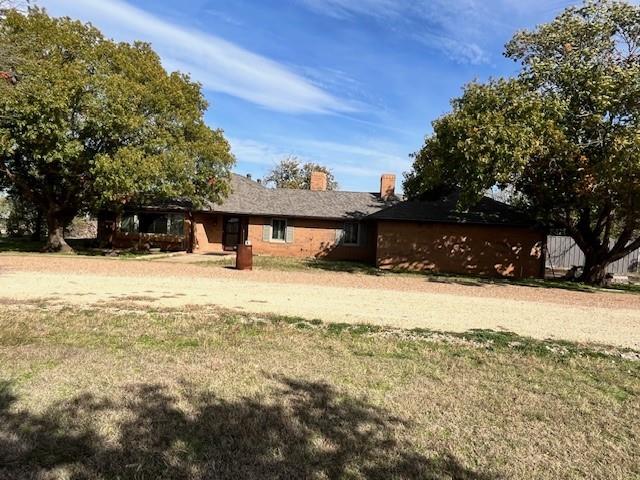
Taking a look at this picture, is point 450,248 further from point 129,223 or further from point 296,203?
point 129,223

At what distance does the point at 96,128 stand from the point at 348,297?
45.0 ft

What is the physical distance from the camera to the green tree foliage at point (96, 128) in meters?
19.2

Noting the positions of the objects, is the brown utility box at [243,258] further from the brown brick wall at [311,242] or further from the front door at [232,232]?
the front door at [232,232]

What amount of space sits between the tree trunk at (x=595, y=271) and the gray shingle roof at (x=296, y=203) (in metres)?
11.4

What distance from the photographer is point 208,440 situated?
388 centimetres

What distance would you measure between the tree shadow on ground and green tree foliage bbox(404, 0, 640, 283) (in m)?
13.6

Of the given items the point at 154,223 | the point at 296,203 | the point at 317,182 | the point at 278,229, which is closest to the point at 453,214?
the point at 296,203

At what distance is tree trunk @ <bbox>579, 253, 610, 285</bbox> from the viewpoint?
2205 cm

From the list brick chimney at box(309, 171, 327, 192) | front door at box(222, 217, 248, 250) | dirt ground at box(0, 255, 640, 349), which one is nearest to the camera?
dirt ground at box(0, 255, 640, 349)

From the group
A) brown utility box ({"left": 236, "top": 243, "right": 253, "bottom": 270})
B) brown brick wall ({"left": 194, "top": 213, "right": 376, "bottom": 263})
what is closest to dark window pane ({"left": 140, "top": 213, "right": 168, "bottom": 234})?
brown brick wall ({"left": 194, "top": 213, "right": 376, "bottom": 263})

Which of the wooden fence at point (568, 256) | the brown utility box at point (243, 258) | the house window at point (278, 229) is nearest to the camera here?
the brown utility box at point (243, 258)

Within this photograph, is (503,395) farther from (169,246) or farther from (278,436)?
(169,246)

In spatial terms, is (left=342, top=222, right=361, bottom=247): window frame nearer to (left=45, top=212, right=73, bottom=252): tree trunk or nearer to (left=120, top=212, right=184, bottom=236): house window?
(left=120, top=212, right=184, bottom=236): house window

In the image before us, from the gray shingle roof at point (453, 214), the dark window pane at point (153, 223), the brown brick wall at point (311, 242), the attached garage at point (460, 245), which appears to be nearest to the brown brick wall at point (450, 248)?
the attached garage at point (460, 245)
